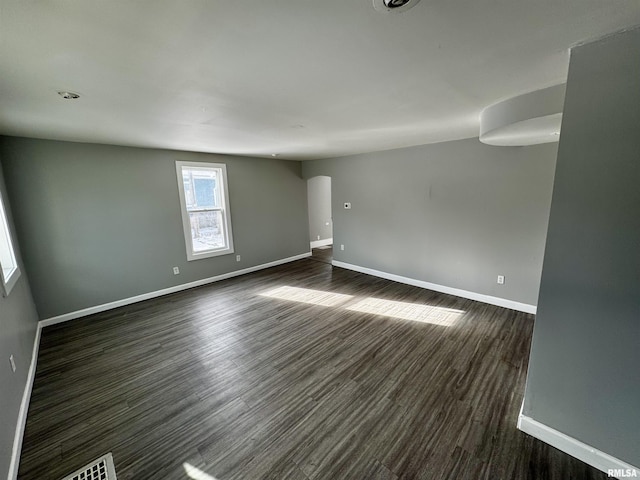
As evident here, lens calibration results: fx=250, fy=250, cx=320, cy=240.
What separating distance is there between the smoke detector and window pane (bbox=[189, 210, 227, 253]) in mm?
4431

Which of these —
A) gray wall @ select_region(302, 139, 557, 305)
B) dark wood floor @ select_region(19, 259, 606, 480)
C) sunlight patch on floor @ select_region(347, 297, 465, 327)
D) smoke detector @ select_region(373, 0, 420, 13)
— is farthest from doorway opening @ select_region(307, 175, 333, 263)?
smoke detector @ select_region(373, 0, 420, 13)

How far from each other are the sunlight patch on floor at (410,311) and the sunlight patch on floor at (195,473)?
2.42m

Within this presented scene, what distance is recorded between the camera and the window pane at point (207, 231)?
4.67 meters

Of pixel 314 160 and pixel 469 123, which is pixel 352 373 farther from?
pixel 314 160

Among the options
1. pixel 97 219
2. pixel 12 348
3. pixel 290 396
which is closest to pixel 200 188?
pixel 97 219

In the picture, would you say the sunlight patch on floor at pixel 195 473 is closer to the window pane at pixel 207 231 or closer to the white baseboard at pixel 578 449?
the white baseboard at pixel 578 449

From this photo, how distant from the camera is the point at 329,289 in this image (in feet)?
14.5

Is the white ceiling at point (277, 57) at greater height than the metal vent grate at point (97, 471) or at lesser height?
greater

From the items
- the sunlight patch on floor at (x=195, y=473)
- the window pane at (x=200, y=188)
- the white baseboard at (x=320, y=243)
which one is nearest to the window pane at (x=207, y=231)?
the window pane at (x=200, y=188)

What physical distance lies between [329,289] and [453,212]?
2.36 m

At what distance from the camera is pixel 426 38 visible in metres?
1.24

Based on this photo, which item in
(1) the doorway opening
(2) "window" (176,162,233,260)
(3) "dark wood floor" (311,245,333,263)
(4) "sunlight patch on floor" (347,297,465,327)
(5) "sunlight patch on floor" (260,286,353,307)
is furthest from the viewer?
(1) the doorway opening

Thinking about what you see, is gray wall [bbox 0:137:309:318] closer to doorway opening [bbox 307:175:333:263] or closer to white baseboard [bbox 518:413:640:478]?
doorway opening [bbox 307:175:333:263]

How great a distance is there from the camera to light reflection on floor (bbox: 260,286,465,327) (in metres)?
3.34
